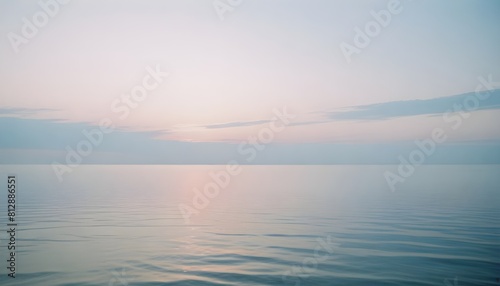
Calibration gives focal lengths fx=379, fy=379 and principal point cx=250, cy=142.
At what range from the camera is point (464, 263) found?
17.8 m

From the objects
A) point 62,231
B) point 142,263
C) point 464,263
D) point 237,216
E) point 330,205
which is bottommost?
point 464,263

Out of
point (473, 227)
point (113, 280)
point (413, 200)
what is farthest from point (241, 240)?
point (413, 200)

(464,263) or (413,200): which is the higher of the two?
(413,200)

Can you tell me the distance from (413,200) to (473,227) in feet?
64.2

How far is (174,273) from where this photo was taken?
1650 centimetres

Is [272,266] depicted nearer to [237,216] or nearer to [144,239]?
[144,239]

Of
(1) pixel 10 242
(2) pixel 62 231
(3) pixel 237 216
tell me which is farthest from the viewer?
(3) pixel 237 216

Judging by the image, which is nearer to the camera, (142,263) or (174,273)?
(174,273)

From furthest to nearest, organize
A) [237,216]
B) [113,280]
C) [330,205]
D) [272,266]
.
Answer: [330,205] < [237,216] < [272,266] < [113,280]

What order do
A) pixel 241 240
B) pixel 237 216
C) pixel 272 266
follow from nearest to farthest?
pixel 272 266
pixel 241 240
pixel 237 216


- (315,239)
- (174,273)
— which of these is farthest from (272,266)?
(315,239)

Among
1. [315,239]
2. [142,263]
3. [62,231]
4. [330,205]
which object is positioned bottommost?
[142,263]

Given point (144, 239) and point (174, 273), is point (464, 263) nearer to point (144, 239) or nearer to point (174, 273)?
point (174, 273)

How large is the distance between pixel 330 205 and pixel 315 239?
19.8 metres
